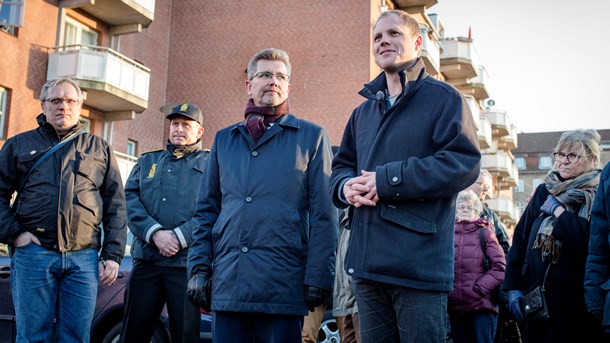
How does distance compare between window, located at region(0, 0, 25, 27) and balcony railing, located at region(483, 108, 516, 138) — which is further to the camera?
balcony railing, located at region(483, 108, 516, 138)

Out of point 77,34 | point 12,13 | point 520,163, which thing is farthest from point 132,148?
point 520,163

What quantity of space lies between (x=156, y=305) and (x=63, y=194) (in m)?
1.26

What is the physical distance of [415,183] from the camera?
10.6ft

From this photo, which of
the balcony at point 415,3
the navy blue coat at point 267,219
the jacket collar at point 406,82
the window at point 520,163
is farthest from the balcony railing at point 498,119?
the window at point 520,163

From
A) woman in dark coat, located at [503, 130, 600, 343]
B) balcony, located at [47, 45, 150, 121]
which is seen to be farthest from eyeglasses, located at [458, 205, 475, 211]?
balcony, located at [47, 45, 150, 121]

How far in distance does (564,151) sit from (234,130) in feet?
9.13

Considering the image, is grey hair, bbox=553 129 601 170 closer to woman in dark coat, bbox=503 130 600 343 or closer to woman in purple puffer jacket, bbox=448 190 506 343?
woman in dark coat, bbox=503 130 600 343

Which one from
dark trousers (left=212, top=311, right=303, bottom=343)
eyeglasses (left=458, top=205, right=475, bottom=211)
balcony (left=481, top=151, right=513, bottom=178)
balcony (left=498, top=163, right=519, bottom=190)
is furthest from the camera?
balcony (left=498, top=163, right=519, bottom=190)

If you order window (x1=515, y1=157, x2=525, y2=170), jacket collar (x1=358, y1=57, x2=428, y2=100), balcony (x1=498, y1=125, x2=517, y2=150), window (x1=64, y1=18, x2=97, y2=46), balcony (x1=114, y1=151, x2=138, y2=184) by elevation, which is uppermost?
window (x1=515, y1=157, x2=525, y2=170)

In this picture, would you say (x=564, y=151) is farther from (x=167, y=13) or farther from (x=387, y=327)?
(x=167, y=13)

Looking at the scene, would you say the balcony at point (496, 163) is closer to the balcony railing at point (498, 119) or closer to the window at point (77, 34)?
the balcony railing at point (498, 119)

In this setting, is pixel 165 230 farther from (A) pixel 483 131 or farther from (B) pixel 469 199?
(A) pixel 483 131

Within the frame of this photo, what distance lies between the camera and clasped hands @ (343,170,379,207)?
10.9 feet

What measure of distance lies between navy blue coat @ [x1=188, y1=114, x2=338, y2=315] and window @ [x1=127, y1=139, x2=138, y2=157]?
2407 cm
